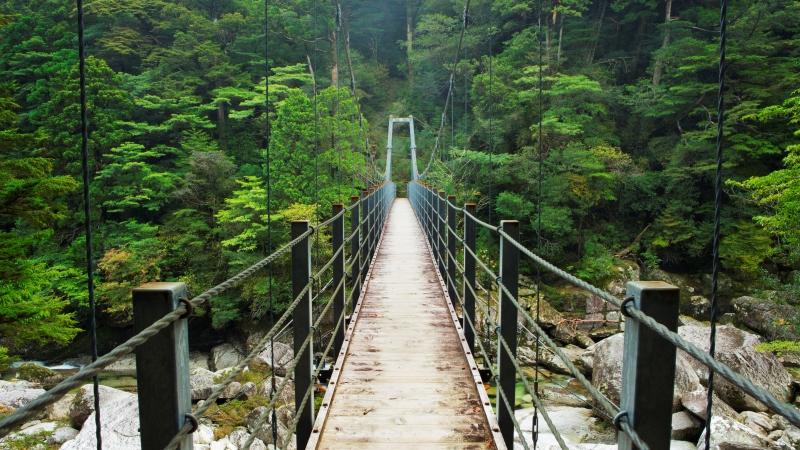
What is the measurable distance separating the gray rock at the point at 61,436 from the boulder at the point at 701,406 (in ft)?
23.7

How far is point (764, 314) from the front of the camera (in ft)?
31.8

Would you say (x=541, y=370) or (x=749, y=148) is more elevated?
(x=749, y=148)

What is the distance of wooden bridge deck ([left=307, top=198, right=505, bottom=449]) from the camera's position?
168cm

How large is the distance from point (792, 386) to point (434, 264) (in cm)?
597

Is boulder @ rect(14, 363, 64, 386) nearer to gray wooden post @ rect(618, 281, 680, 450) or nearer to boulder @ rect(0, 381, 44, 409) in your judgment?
boulder @ rect(0, 381, 44, 409)

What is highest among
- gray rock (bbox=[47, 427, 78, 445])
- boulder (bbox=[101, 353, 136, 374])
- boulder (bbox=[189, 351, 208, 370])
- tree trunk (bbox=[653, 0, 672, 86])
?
tree trunk (bbox=[653, 0, 672, 86])

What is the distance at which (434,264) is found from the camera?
483cm

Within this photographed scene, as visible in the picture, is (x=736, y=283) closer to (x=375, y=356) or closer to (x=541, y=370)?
(x=541, y=370)

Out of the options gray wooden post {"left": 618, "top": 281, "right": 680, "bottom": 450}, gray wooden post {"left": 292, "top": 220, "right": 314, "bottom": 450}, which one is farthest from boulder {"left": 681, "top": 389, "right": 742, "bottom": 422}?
gray wooden post {"left": 618, "top": 281, "right": 680, "bottom": 450}

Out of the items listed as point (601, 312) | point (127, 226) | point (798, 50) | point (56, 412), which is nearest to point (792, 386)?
point (601, 312)

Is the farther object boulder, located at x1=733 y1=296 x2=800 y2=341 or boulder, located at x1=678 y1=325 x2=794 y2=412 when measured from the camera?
boulder, located at x1=733 y1=296 x2=800 y2=341

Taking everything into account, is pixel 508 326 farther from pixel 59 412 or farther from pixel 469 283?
pixel 59 412

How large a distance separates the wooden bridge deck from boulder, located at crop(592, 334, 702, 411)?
369cm

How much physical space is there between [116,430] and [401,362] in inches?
163
